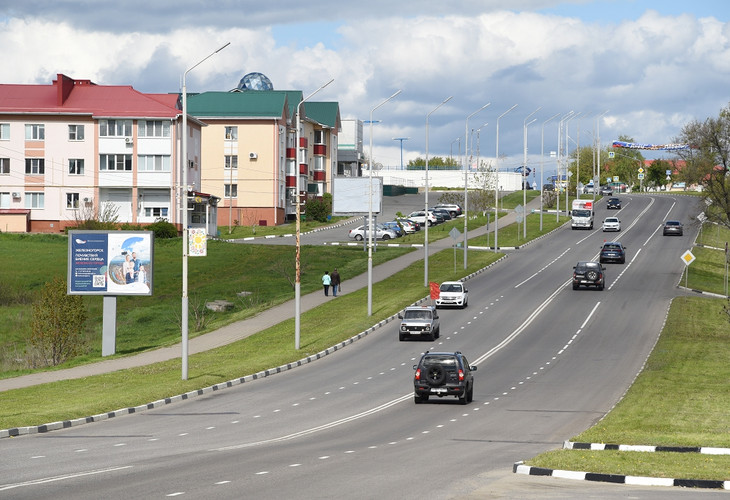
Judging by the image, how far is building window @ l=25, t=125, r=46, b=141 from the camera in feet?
318

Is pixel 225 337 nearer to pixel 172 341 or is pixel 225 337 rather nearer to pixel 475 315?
pixel 172 341

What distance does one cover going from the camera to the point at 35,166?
9731cm

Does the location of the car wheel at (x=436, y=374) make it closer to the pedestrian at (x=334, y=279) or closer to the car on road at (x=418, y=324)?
the car on road at (x=418, y=324)

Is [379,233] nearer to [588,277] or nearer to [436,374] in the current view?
[588,277]

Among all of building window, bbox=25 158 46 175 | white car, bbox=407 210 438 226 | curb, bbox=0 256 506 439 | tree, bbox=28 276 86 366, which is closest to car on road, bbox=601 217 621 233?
white car, bbox=407 210 438 226

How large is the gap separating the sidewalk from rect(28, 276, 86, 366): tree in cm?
436

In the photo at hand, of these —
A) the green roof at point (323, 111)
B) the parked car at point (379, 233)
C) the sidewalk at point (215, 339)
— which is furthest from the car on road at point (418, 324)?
the green roof at point (323, 111)

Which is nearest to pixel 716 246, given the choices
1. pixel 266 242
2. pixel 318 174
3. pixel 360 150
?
pixel 266 242

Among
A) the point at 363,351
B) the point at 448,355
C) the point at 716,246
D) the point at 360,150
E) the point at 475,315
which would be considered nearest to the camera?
the point at 448,355

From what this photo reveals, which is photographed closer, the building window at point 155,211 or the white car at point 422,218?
the building window at point 155,211

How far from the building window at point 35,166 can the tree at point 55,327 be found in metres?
→ 52.5

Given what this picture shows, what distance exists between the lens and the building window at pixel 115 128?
96.2 m

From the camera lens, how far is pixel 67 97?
98.0m

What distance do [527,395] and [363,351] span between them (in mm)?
12486
